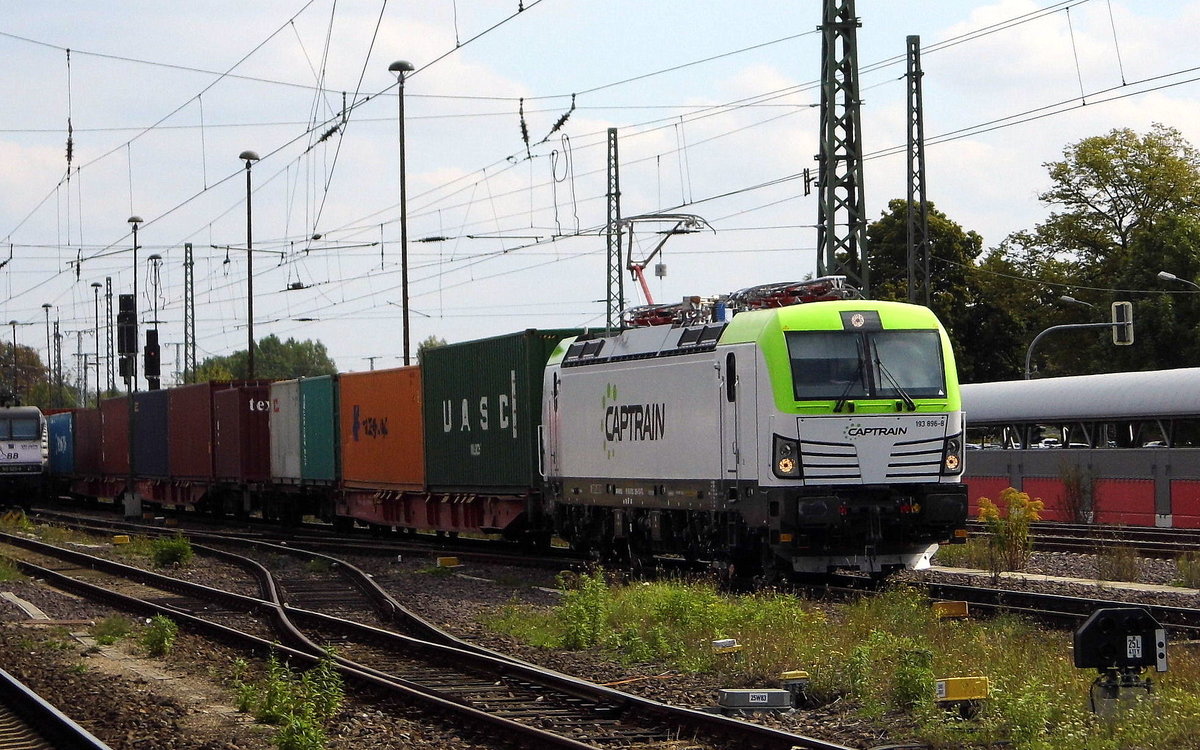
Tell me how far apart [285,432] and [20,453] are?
1133cm

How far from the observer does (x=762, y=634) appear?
1341 cm

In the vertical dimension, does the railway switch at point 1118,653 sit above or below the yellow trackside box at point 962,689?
above

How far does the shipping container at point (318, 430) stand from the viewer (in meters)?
34.5

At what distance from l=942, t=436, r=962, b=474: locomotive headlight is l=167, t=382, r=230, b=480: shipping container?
1092 inches

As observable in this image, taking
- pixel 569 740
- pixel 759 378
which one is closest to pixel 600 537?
pixel 759 378

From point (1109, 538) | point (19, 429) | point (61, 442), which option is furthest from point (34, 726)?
point (61, 442)

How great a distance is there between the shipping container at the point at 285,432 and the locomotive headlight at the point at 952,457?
2218 cm

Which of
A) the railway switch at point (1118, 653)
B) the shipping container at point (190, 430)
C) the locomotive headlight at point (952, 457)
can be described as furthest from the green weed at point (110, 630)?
the shipping container at point (190, 430)

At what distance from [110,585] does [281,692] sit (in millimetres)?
12823

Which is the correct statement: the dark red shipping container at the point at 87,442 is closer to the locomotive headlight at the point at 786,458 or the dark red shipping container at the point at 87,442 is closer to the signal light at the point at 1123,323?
the signal light at the point at 1123,323

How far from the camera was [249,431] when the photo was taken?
128 ft

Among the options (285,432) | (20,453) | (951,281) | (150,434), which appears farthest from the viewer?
(951,281)

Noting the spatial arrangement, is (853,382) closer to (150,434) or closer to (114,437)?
(150,434)

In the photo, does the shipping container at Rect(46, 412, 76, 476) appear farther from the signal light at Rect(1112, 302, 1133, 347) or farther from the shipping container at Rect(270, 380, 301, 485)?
the signal light at Rect(1112, 302, 1133, 347)
